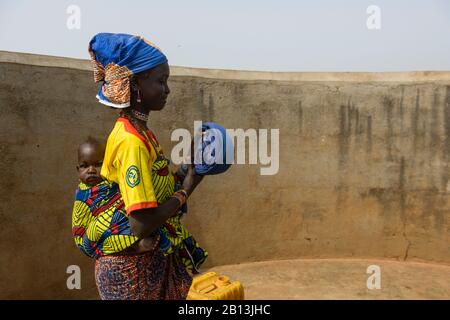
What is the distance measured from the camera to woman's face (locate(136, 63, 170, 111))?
1.45 m

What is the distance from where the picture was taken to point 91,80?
12.6ft

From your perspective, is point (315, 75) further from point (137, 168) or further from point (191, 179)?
point (137, 168)

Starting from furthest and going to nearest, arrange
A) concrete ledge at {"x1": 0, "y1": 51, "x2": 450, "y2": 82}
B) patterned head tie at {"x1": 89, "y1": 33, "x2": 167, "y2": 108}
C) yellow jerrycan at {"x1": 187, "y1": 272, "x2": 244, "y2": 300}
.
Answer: concrete ledge at {"x1": 0, "y1": 51, "x2": 450, "y2": 82} < yellow jerrycan at {"x1": 187, "y1": 272, "x2": 244, "y2": 300} < patterned head tie at {"x1": 89, "y1": 33, "x2": 167, "y2": 108}

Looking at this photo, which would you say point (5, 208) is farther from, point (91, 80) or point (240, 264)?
point (240, 264)

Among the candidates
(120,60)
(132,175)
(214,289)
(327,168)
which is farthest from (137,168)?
(327,168)

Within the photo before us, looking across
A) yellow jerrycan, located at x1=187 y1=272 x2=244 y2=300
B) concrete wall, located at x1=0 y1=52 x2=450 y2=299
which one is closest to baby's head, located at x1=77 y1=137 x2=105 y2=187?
yellow jerrycan, located at x1=187 y1=272 x2=244 y2=300

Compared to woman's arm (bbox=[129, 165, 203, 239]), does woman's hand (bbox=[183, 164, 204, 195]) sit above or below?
above

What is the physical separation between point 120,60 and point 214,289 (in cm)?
180

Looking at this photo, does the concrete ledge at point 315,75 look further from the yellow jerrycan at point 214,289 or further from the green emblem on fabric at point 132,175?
the green emblem on fabric at point 132,175

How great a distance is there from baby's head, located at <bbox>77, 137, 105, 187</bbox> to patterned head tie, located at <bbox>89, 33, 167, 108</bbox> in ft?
1.50

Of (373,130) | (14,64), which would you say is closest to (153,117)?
(14,64)

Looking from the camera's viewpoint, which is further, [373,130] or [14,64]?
[373,130]

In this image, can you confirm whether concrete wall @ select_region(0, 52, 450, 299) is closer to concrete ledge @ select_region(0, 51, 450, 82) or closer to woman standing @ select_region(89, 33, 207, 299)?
concrete ledge @ select_region(0, 51, 450, 82)
